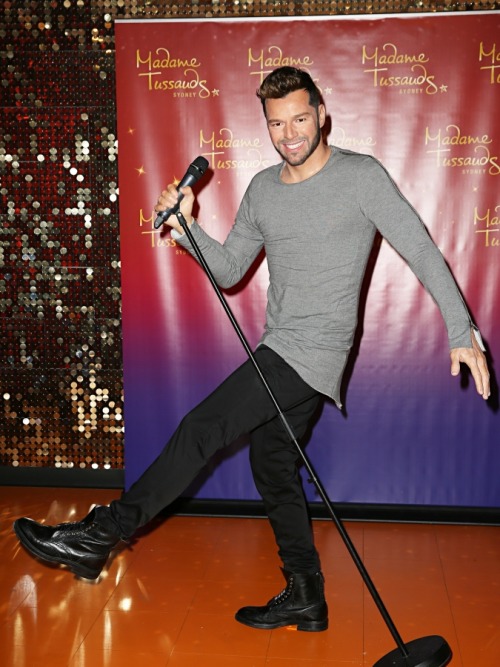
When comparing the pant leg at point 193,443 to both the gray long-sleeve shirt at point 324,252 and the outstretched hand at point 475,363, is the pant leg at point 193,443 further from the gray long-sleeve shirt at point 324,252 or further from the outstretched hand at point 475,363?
the outstretched hand at point 475,363

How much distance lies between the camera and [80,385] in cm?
397

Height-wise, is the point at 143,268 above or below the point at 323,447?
above

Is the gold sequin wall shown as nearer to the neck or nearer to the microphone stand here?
the neck

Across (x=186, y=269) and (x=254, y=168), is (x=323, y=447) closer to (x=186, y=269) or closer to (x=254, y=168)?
(x=186, y=269)

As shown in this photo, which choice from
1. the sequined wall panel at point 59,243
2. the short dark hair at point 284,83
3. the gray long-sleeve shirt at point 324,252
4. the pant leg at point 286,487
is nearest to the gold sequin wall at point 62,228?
the sequined wall panel at point 59,243

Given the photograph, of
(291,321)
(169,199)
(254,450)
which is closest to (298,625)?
(254,450)

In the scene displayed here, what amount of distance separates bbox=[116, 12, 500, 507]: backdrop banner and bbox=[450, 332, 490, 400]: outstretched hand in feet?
4.33

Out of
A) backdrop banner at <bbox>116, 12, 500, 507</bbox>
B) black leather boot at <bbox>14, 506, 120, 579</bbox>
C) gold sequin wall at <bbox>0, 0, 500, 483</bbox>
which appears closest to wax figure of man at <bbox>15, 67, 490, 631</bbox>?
black leather boot at <bbox>14, 506, 120, 579</bbox>

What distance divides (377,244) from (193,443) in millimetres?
1514

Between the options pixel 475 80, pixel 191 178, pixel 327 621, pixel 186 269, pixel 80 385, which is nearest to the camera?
pixel 191 178

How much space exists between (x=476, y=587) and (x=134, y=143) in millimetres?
2222

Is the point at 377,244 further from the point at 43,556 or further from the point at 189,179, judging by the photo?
the point at 43,556

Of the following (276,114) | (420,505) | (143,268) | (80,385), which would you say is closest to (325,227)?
(276,114)

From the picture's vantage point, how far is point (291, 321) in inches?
100
